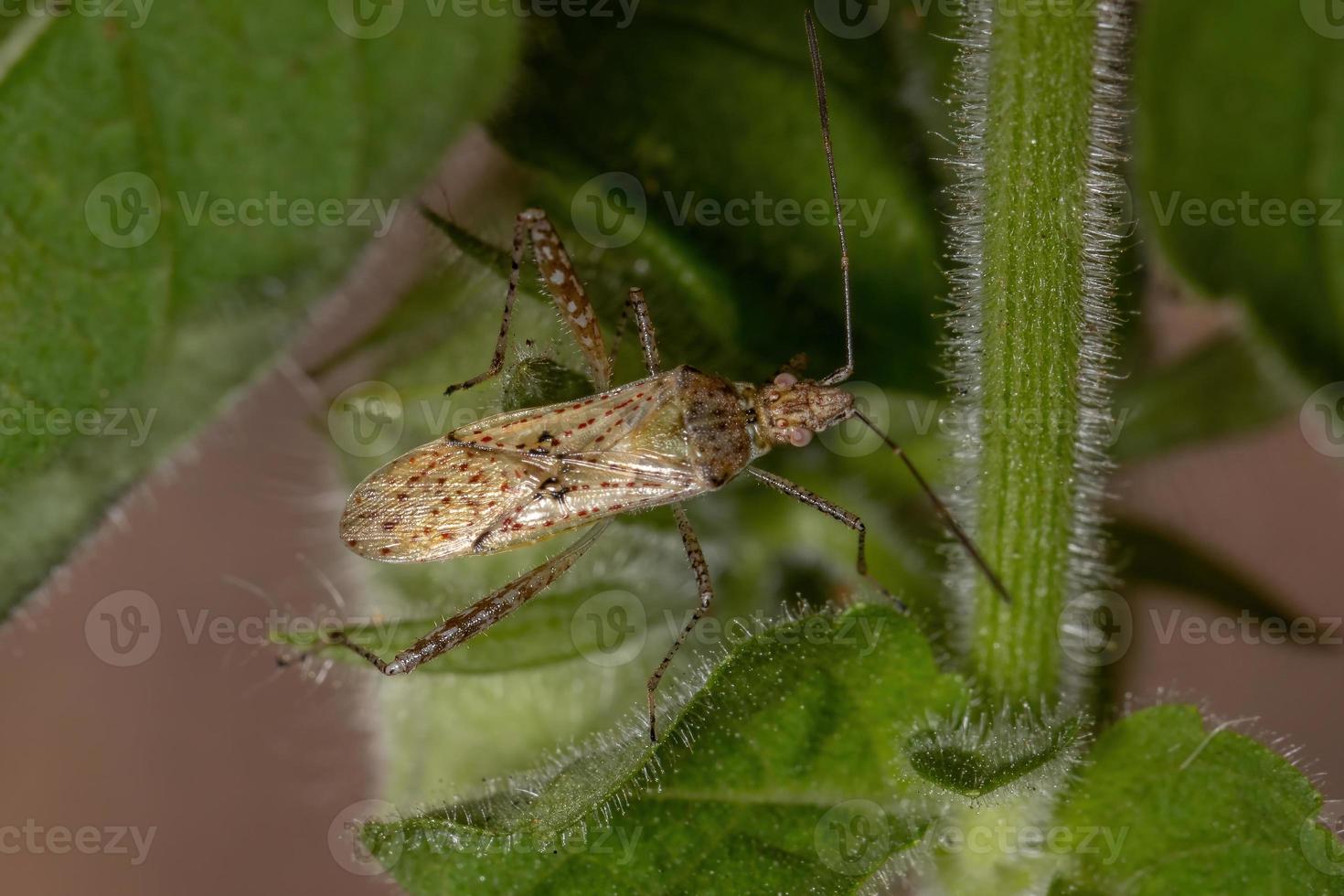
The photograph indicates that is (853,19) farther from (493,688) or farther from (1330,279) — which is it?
(493,688)

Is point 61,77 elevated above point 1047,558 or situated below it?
above

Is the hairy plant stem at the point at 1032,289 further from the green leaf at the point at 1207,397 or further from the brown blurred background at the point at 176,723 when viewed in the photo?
the brown blurred background at the point at 176,723

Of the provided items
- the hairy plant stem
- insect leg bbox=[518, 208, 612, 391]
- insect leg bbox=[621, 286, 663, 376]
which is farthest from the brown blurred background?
the hairy plant stem

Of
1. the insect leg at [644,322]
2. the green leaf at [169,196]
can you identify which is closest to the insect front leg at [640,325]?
the insect leg at [644,322]

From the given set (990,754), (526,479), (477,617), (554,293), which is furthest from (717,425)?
(990,754)

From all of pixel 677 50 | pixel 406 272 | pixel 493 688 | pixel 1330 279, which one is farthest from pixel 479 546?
pixel 1330 279

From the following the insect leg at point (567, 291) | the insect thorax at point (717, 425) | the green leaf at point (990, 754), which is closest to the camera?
the green leaf at point (990, 754)

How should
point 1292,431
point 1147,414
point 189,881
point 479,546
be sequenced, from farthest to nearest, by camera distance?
point 189,881 < point 1292,431 < point 1147,414 < point 479,546

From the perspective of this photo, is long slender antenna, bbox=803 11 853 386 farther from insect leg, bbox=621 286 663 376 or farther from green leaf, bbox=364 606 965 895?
green leaf, bbox=364 606 965 895
